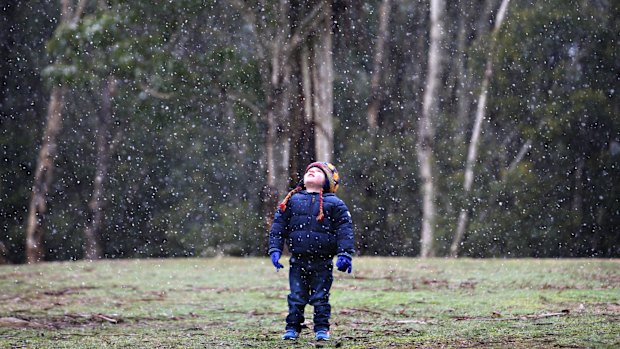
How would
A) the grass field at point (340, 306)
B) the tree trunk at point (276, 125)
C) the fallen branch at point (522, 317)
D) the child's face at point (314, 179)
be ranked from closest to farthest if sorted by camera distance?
the grass field at point (340, 306) < the child's face at point (314, 179) < the fallen branch at point (522, 317) < the tree trunk at point (276, 125)

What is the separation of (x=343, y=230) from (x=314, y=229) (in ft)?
0.67

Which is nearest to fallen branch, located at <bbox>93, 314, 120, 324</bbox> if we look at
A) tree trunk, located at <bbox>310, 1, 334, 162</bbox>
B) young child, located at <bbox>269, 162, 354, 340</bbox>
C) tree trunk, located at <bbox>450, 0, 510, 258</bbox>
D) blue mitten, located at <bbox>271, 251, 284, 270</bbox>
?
young child, located at <bbox>269, 162, 354, 340</bbox>

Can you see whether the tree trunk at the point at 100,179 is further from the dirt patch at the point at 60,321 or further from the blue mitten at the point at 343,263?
the blue mitten at the point at 343,263

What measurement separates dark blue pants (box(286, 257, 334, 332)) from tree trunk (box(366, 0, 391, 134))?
2101 centimetres

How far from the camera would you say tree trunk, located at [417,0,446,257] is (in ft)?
85.6

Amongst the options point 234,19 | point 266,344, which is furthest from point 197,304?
point 234,19

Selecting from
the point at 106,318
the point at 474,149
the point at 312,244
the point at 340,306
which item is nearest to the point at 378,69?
the point at 474,149

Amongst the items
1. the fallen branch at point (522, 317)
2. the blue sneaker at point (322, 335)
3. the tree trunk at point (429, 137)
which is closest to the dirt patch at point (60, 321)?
the blue sneaker at point (322, 335)

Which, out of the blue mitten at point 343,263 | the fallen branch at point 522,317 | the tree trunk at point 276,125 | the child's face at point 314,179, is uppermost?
the tree trunk at point 276,125

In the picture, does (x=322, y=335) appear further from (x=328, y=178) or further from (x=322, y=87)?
(x=322, y=87)

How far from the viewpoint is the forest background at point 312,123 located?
71.6 ft

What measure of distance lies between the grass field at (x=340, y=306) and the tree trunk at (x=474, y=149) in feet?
28.0

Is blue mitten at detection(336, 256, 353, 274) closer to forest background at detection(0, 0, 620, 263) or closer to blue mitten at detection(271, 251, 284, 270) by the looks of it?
blue mitten at detection(271, 251, 284, 270)

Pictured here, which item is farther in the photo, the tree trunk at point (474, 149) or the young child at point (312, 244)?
the tree trunk at point (474, 149)
